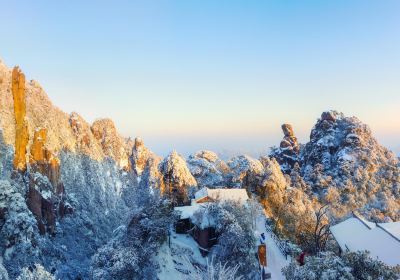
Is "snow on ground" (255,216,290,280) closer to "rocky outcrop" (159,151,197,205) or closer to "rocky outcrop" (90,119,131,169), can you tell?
"rocky outcrop" (159,151,197,205)

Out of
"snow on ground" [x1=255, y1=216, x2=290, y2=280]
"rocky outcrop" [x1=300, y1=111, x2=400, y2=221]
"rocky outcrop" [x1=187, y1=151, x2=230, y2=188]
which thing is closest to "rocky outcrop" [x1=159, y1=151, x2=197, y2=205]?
"rocky outcrop" [x1=187, y1=151, x2=230, y2=188]

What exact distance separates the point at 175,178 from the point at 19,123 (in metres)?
22.3

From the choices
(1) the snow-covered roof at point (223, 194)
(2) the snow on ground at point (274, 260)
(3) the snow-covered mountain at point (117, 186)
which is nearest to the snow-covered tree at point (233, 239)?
(2) the snow on ground at point (274, 260)

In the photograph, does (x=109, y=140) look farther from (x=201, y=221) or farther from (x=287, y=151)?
(x=201, y=221)

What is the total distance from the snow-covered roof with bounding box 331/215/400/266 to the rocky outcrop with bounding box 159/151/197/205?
21218 millimetres

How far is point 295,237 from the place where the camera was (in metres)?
44.3

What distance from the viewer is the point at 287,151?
80.2m

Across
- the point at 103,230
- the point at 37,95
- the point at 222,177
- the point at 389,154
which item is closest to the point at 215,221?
the point at 222,177

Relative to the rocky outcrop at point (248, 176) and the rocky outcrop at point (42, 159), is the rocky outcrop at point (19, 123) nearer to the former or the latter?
the rocky outcrop at point (42, 159)

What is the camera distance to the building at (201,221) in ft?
114

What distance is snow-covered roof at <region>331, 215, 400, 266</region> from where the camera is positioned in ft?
80.7

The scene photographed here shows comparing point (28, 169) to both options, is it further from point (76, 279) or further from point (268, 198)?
point (268, 198)

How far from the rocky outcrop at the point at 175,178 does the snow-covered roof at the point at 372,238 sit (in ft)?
69.6

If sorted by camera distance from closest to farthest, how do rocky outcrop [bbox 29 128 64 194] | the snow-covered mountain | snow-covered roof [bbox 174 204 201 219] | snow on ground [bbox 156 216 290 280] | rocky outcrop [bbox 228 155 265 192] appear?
snow on ground [bbox 156 216 290 280]
the snow-covered mountain
snow-covered roof [bbox 174 204 201 219]
rocky outcrop [bbox 29 128 64 194]
rocky outcrop [bbox 228 155 265 192]
